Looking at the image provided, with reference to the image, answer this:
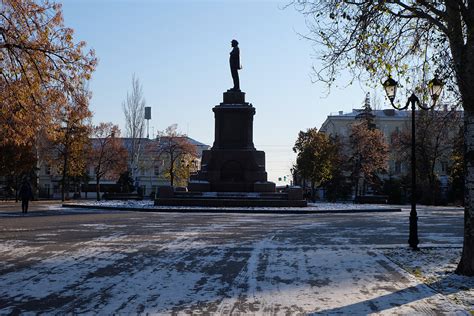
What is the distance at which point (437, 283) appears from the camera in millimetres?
8664

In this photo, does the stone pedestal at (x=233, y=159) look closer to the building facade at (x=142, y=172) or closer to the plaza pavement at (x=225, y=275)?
the plaza pavement at (x=225, y=275)

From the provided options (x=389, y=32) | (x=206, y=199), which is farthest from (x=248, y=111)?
(x=389, y=32)

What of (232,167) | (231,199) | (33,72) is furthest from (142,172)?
(33,72)

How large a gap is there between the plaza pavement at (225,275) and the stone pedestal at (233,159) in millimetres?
17705

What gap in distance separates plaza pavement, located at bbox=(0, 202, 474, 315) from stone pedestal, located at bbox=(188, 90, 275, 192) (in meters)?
17.7

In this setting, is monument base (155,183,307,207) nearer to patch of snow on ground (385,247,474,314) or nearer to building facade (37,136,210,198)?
patch of snow on ground (385,247,474,314)

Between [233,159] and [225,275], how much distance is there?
2483 centimetres

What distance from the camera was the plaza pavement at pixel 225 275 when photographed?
714 centimetres

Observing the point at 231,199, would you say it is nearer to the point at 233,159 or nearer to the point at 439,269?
the point at 233,159

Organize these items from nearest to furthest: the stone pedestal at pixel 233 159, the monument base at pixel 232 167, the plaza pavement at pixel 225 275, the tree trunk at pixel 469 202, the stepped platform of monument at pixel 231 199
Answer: the plaza pavement at pixel 225 275 → the tree trunk at pixel 469 202 → the stepped platform of monument at pixel 231 199 → the monument base at pixel 232 167 → the stone pedestal at pixel 233 159

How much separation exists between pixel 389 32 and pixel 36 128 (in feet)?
45.9

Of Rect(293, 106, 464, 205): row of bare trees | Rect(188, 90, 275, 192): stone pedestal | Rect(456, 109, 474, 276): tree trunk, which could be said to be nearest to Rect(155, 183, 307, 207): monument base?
Rect(188, 90, 275, 192): stone pedestal

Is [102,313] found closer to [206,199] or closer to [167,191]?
[206,199]

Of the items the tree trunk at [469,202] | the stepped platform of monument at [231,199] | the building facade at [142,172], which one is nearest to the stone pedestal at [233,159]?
the stepped platform of monument at [231,199]
